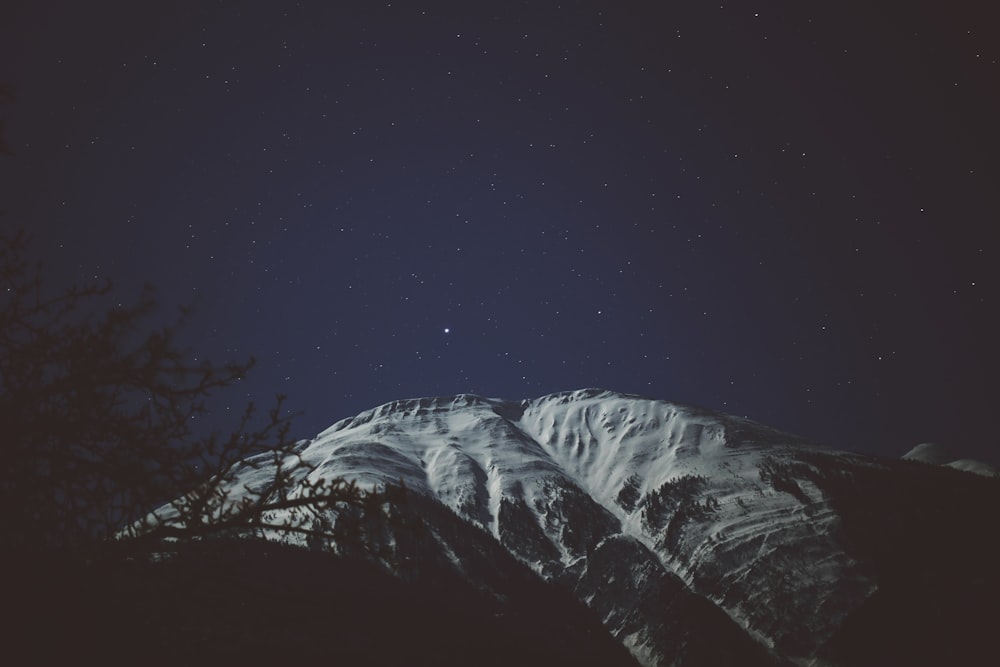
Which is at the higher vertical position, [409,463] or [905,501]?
[409,463]

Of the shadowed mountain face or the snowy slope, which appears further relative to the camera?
the snowy slope

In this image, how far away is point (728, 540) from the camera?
13000 cm

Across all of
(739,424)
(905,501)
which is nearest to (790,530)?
(905,501)

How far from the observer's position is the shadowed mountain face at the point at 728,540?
102250 mm

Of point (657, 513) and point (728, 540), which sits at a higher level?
point (657, 513)

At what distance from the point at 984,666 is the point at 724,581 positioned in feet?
148

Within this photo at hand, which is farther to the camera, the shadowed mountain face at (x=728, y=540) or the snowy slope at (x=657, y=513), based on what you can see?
the snowy slope at (x=657, y=513)

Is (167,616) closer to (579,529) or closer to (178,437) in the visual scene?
(178,437)

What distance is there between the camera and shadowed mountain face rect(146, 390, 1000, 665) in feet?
335

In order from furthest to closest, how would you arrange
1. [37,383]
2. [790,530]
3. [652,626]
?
1. [790,530]
2. [652,626]
3. [37,383]

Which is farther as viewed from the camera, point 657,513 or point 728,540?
point 657,513

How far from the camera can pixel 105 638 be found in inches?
178

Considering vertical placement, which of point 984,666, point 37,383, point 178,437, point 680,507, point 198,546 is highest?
point 37,383

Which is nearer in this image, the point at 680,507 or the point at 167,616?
the point at 167,616
